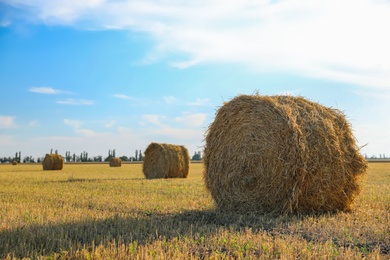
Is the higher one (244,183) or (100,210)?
(244,183)

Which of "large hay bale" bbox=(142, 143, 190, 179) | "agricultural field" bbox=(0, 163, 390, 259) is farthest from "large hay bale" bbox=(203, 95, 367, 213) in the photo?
"large hay bale" bbox=(142, 143, 190, 179)

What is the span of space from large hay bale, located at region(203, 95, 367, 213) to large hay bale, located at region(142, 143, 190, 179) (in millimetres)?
11094

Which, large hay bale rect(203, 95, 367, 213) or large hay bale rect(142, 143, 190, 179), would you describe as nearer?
large hay bale rect(203, 95, 367, 213)

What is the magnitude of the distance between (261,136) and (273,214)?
61.0 inches

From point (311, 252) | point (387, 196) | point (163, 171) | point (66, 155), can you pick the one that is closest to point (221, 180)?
point (311, 252)

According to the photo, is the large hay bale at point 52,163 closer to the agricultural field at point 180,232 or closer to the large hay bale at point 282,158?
the agricultural field at point 180,232

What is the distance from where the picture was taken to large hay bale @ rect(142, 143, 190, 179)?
20.4 metres

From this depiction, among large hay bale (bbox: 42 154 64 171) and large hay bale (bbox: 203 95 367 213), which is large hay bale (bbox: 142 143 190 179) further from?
large hay bale (bbox: 42 154 64 171)

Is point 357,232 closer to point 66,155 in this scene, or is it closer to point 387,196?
point 387,196

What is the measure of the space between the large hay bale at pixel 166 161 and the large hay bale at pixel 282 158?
11.1m

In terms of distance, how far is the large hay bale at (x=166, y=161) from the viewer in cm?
2039

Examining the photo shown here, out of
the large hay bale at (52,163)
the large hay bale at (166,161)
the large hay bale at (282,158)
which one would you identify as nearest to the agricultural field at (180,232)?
the large hay bale at (282,158)

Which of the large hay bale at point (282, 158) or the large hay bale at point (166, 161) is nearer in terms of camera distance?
the large hay bale at point (282, 158)

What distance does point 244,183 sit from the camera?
8641 mm
